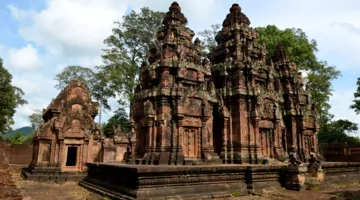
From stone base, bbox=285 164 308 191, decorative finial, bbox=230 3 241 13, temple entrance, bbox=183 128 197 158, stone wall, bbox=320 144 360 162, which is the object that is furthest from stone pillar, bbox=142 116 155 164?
stone wall, bbox=320 144 360 162

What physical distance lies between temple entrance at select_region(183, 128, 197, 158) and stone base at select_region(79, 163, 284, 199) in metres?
2.30

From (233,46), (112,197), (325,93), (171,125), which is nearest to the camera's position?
(112,197)

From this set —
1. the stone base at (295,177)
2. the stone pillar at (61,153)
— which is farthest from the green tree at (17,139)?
the stone base at (295,177)

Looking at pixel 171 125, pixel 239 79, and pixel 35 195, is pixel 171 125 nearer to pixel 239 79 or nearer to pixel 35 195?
pixel 239 79

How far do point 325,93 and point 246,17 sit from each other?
61.0 ft

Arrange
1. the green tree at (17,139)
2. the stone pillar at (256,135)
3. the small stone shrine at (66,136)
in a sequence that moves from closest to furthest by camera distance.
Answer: the stone pillar at (256,135) < the small stone shrine at (66,136) < the green tree at (17,139)

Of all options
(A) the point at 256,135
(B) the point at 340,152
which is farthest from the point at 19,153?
(B) the point at 340,152

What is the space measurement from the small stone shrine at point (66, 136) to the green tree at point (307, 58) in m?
18.2

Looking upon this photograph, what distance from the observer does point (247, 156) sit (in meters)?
13.8

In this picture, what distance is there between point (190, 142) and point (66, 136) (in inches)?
338

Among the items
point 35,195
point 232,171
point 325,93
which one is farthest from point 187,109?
point 325,93

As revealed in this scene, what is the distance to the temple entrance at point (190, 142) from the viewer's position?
1217cm

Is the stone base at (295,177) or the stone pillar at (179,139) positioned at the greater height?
the stone pillar at (179,139)

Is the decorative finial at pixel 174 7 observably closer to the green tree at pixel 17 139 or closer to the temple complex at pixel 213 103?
the temple complex at pixel 213 103
